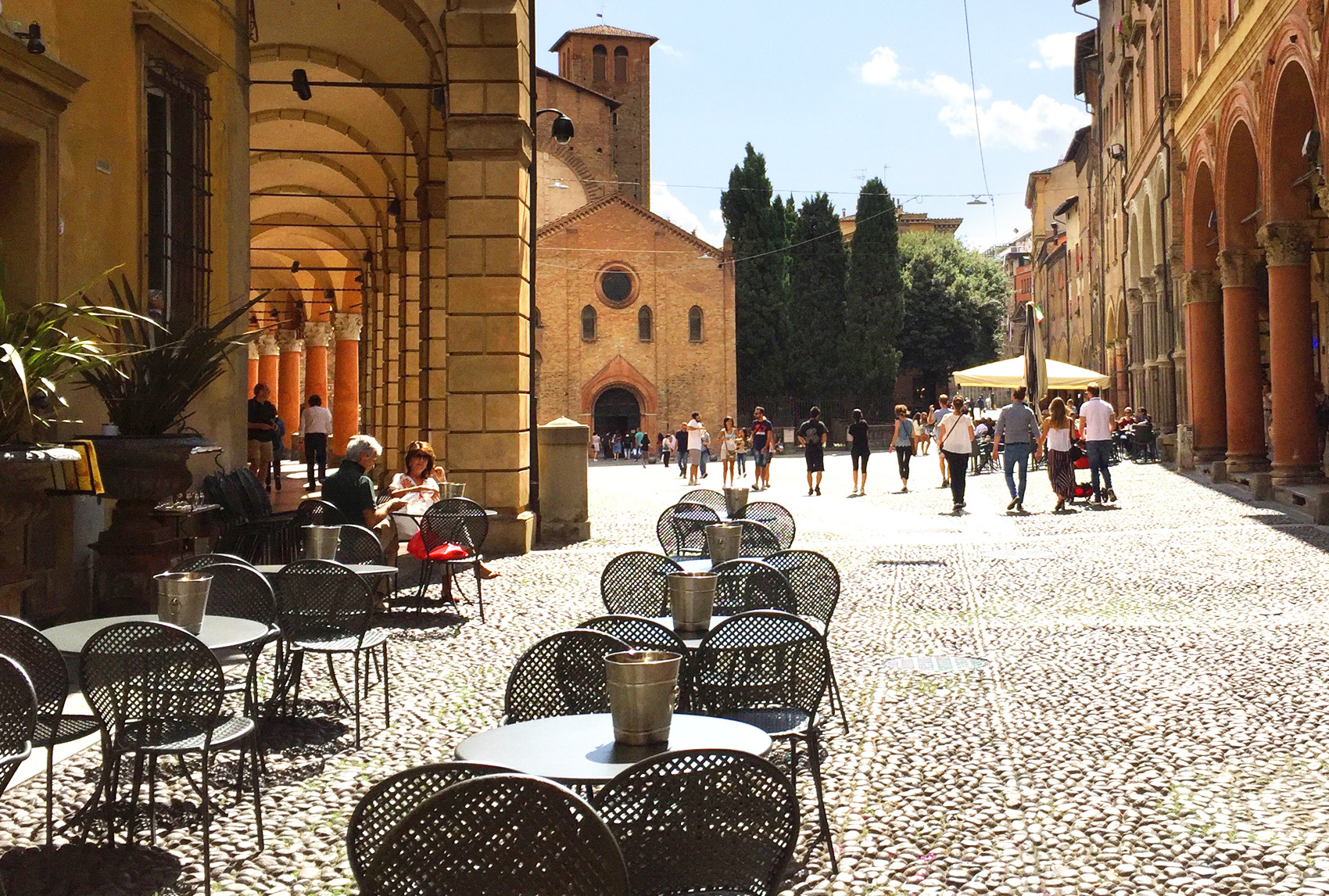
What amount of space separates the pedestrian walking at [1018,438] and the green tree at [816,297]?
38.3 m

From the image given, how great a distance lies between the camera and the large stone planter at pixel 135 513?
25.0 ft

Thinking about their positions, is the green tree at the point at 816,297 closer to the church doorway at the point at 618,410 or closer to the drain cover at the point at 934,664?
the church doorway at the point at 618,410

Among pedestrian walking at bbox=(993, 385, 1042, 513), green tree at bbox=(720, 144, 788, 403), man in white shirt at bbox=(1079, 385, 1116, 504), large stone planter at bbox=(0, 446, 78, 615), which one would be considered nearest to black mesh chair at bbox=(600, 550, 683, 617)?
large stone planter at bbox=(0, 446, 78, 615)

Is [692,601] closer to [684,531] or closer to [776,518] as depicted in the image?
[684,531]

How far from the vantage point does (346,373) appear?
33438 mm

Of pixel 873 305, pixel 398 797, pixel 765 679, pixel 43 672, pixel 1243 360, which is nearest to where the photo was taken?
pixel 398 797

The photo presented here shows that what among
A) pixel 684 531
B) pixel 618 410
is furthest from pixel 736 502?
pixel 618 410

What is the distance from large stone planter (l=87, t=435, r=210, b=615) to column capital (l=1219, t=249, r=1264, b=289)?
15.7 meters

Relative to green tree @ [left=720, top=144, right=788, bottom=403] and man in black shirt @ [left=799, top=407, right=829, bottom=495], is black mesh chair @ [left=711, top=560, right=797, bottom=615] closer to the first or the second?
man in black shirt @ [left=799, top=407, right=829, bottom=495]

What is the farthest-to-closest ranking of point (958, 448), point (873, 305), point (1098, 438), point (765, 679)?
point (873, 305)
point (958, 448)
point (1098, 438)
point (765, 679)

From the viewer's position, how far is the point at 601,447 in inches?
2047

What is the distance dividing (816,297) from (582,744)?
53.9 meters

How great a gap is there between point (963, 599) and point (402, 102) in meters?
11.0

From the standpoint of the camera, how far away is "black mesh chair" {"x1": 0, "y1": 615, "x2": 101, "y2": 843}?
4207 millimetres
